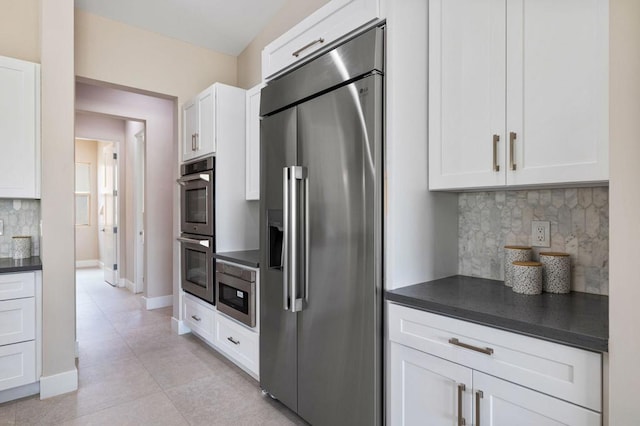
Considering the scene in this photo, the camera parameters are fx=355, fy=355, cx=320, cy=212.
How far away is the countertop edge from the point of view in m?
1.04

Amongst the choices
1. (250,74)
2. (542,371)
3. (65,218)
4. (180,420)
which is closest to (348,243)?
(542,371)

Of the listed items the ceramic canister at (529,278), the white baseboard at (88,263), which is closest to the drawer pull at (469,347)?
the ceramic canister at (529,278)

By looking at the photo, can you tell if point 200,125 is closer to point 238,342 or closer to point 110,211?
point 238,342

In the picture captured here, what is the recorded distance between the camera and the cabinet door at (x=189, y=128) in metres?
3.44

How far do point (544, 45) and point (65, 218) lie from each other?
2982mm

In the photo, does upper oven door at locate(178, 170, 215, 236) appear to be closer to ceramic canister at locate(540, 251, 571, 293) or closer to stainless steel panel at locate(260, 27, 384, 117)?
stainless steel panel at locate(260, 27, 384, 117)

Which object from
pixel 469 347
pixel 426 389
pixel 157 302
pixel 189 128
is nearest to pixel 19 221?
pixel 189 128

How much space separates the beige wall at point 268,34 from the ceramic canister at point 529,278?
247 centimetres

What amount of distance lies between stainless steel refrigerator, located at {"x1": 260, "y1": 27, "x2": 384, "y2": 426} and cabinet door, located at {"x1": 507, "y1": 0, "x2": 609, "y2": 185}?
0.56 meters

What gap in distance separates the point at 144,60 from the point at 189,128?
2.53 ft

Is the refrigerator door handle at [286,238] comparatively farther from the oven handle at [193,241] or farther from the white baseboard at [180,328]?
the white baseboard at [180,328]

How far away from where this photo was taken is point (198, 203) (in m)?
3.35

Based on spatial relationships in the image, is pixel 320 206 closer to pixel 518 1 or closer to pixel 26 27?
pixel 518 1
